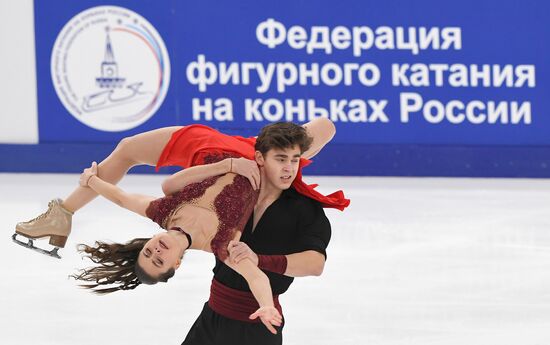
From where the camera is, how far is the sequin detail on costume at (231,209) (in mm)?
3820

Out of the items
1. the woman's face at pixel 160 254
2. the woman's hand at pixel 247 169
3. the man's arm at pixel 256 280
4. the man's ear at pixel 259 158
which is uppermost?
the man's ear at pixel 259 158

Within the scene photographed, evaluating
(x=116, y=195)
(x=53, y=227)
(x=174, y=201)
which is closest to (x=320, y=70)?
(x=53, y=227)

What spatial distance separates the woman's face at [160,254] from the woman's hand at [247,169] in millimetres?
318

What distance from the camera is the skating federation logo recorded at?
963 cm

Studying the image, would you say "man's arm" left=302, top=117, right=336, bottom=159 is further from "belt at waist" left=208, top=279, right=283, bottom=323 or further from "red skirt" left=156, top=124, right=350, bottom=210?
"belt at waist" left=208, top=279, right=283, bottom=323

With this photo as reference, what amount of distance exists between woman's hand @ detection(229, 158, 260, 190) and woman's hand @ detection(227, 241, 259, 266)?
10.8 inches

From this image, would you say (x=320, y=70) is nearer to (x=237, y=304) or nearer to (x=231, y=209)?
(x=237, y=304)

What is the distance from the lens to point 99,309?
5.79m

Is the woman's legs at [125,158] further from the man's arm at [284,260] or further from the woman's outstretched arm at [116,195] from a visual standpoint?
the man's arm at [284,260]

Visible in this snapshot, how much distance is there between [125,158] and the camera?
4.57m

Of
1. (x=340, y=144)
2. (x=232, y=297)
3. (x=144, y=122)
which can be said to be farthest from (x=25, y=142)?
(x=232, y=297)

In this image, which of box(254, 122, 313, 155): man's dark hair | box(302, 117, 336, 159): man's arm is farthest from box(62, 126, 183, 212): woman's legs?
box(254, 122, 313, 155): man's dark hair

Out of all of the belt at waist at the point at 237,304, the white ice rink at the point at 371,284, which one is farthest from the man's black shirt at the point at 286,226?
the white ice rink at the point at 371,284

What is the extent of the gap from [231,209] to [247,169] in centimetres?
16
